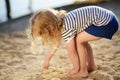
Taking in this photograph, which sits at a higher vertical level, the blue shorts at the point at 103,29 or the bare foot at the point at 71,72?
the blue shorts at the point at 103,29

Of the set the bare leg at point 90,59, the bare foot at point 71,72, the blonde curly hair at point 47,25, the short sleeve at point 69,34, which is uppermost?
the blonde curly hair at point 47,25

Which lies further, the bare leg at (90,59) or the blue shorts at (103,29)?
the bare leg at (90,59)

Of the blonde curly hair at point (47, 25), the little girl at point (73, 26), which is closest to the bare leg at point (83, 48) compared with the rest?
the little girl at point (73, 26)

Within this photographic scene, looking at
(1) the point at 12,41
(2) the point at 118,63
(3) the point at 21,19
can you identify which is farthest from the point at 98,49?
(3) the point at 21,19

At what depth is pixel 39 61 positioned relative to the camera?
7.86 ft

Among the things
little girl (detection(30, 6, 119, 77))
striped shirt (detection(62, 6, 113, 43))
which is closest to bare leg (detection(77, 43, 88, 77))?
little girl (detection(30, 6, 119, 77))

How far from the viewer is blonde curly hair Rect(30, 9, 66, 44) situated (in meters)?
1.85

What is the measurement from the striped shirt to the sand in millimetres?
361

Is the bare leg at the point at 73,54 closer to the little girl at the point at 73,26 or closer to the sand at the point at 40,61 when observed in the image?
the little girl at the point at 73,26

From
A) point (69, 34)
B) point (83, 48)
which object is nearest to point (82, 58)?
point (83, 48)

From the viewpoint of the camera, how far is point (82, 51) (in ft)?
6.44

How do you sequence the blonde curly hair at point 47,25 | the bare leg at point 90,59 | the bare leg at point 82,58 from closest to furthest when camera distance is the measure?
the blonde curly hair at point 47,25 → the bare leg at point 82,58 → the bare leg at point 90,59

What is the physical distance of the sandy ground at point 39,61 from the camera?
82.9 inches

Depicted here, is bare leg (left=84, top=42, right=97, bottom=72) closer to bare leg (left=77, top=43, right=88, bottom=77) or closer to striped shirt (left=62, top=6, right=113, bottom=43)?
bare leg (left=77, top=43, right=88, bottom=77)
